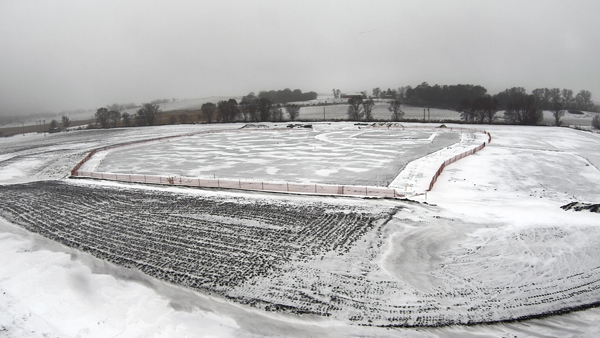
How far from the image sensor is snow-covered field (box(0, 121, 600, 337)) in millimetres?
9062

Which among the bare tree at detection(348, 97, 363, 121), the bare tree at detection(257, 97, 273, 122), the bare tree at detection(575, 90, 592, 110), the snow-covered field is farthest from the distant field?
the bare tree at detection(575, 90, 592, 110)

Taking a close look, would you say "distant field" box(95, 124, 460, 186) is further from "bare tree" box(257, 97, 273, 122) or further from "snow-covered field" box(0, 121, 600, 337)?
"bare tree" box(257, 97, 273, 122)

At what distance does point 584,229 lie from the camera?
14.1m

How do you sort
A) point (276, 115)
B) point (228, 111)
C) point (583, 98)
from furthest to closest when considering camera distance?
1. point (583, 98)
2. point (276, 115)
3. point (228, 111)

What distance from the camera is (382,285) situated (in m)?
10.7

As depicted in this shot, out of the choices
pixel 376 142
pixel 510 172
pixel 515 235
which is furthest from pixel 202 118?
pixel 515 235

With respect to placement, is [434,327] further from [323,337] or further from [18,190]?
[18,190]

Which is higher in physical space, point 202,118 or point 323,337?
point 202,118

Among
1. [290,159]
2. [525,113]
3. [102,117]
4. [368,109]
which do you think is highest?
[102,117]

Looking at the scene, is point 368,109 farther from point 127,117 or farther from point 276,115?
point 127,117

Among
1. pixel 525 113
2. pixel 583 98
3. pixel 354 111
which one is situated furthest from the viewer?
pixel 583 98

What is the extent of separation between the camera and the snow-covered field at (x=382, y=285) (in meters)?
9.06

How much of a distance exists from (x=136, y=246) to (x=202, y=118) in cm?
10082

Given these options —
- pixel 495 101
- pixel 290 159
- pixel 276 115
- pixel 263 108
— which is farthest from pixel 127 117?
pixel 495 101
